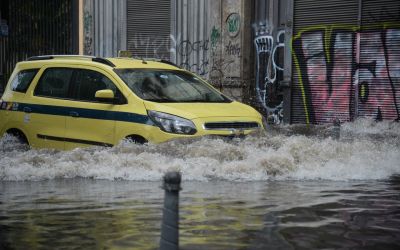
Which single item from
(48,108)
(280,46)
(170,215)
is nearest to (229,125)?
(48,108)

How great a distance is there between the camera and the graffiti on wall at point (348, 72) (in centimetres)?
1570

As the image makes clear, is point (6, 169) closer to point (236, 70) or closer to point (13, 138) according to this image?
point (13, 138)

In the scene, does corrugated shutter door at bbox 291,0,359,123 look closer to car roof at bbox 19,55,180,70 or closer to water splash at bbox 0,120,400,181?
car roof at bbox 19,55,180,70

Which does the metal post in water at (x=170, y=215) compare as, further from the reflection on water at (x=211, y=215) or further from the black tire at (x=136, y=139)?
the black tire at (x=136, y=139)

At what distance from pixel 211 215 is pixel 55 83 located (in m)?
5.20

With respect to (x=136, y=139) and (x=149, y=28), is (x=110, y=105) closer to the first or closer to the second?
(x=136, y=139)

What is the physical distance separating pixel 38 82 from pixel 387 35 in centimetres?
823

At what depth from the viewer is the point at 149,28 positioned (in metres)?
20.9

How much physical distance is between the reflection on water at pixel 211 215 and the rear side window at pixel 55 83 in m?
2.12

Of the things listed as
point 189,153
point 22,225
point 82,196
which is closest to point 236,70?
point 189,153

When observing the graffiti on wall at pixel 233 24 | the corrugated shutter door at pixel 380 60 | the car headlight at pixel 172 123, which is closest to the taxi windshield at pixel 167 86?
the car headlight at pixel 172 123

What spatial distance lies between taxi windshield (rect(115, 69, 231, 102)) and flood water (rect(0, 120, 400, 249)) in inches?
38.6

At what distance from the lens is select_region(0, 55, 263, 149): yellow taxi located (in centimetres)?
960

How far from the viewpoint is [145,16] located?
68.7 feet
